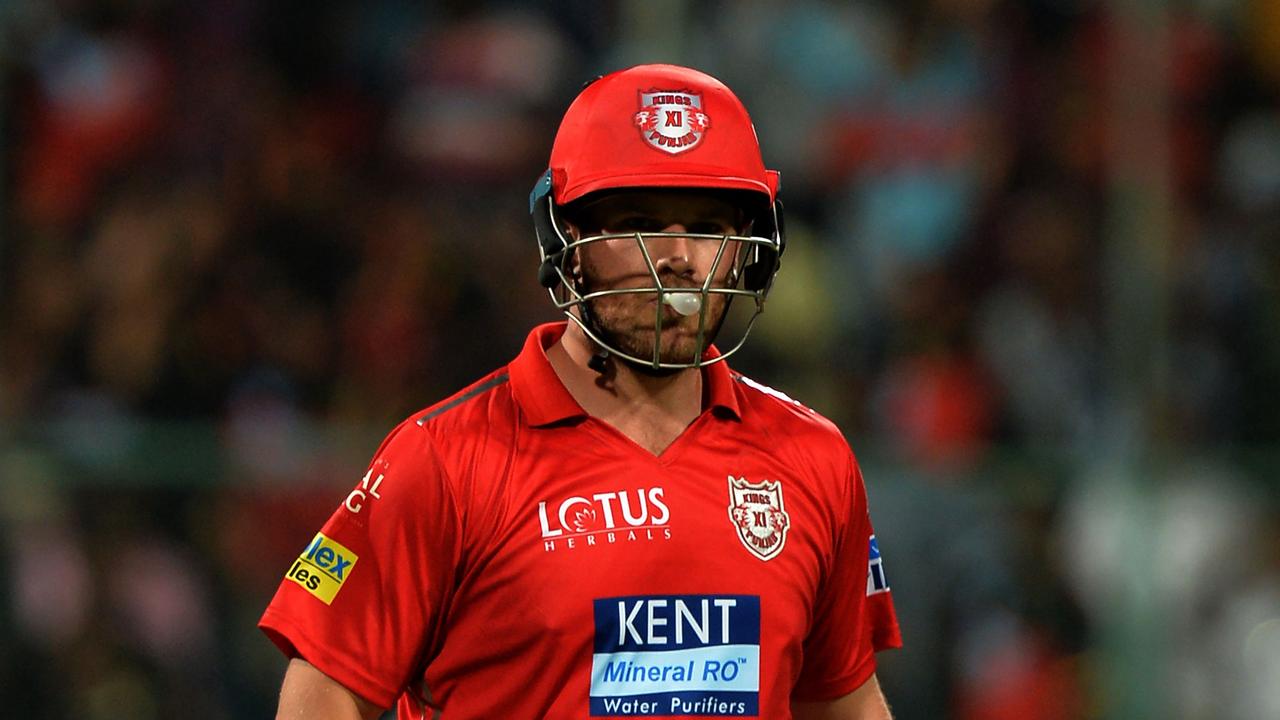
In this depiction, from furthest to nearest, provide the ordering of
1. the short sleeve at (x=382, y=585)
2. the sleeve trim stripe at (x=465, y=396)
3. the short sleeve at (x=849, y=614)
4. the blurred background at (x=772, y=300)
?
the blurred background at (x=772, y=300), the short sleeve at (x=849, y=614), the sleeve trim stripe at (x=465, y=396), the short sleeve at (x=382, y=585)

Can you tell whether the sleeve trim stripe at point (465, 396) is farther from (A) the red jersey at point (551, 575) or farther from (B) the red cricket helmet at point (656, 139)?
(B) the red cricket helmet at point (656, 139)

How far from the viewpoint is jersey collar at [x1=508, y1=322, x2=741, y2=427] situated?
263 centimetres

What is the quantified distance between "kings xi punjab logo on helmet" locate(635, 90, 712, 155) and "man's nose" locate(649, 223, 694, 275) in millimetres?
124

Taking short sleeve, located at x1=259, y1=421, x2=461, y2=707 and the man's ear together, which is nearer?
short sleeve, located at x1=259, y1=421, x2=461, y2=707

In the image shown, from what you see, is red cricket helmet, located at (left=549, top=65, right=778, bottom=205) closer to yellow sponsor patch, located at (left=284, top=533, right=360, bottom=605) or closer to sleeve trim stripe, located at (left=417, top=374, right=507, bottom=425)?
sleeve trim stripe, located at (left=417, top=374, right=507, bottom=425)

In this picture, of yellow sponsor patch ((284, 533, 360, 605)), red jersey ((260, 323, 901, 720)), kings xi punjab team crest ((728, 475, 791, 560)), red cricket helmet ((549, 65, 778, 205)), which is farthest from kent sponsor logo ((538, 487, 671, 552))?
red cricket helmet ((549, 65, 778, 205))

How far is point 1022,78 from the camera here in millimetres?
6809

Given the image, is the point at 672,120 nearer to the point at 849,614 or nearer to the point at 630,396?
the point at 630,396

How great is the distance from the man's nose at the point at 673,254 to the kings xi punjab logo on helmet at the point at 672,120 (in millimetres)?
124

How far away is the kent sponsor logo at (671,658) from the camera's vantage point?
2.50 m

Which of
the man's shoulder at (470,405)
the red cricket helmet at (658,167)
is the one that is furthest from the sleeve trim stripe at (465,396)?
the red cricket helmet at (658,167)

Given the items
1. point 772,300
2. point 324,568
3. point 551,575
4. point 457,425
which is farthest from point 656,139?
point 772,300

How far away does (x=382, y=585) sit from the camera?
250 centimetres

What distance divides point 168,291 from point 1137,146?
3183 millimetres
